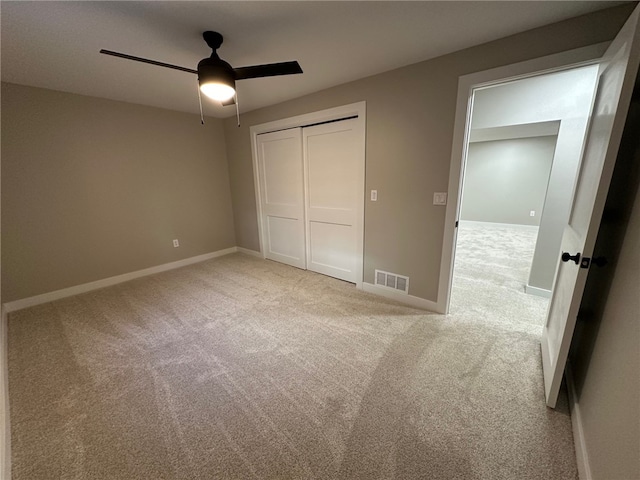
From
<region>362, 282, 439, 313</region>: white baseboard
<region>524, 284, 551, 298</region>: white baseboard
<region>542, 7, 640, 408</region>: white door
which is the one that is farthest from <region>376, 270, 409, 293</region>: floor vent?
<region>524, 284, 551, 298</region>: white baseboard

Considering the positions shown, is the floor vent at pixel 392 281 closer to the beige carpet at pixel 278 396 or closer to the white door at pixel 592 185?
the beige carpet at pixel 278 396

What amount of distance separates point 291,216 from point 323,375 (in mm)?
2381

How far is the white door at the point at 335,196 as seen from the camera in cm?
A: 280

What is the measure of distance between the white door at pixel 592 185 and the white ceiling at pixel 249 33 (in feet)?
1.93

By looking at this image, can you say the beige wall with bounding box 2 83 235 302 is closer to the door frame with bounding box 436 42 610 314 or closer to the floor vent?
the floor vent

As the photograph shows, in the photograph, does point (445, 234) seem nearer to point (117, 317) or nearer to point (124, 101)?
point (117, 317)

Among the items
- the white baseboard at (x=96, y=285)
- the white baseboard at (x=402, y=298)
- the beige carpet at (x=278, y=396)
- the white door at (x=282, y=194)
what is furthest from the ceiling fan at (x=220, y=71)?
the white baseboard at (x=96, y=285)

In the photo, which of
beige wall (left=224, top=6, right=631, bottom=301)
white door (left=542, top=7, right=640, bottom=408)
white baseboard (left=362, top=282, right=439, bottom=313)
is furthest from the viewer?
white baseboard (left=362, top=282, right=439, bottom=313)

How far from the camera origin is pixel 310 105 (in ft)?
9.63

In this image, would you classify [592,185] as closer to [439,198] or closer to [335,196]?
[439,198]

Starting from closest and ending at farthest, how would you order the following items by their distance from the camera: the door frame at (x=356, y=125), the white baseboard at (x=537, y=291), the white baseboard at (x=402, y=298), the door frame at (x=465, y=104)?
the door frame at (x=465, y=104) → the white baseboard at (x=402, y=298) → the door frame at (x=356, y=125) → the white baseboard at (x=537, y=291)

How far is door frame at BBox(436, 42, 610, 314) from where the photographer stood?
1.58 m

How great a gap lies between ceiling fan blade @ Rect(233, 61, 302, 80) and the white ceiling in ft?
0.89

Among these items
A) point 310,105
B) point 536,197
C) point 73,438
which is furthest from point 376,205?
point 536,197
